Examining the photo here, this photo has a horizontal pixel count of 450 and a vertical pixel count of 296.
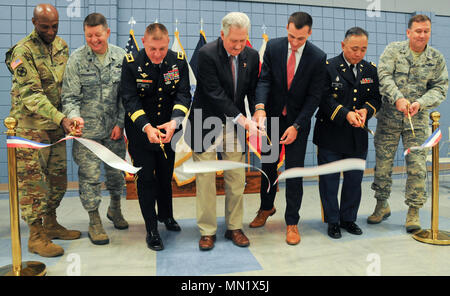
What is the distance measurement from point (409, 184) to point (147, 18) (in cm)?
376

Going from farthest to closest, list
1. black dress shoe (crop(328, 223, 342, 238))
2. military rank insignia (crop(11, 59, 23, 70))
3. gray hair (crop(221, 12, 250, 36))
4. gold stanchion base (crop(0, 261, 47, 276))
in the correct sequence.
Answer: black dress shoe (crop(328, 223, 342, 238))
military rank insignia (crop(11, 59, 23, 70))
gray hair (crop(221, 12, 250, 36))
gold stanchion base (crop(0, 261, 47, 276))

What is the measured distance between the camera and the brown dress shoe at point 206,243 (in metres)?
2.15


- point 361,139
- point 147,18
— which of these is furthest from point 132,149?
point 147,18

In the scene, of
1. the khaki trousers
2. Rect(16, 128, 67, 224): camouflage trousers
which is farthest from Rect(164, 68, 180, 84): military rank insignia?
Rect(16, 128, 67, 224): camouflage trousers

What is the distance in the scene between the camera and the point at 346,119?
2.38 meters

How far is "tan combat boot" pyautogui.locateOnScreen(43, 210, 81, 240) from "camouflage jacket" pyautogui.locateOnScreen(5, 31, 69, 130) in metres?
0.70

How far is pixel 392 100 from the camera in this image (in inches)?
96.3

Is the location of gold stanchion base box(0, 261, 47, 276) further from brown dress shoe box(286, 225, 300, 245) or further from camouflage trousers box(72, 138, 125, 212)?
brown dress shoe box(286, 225, 300, 245)

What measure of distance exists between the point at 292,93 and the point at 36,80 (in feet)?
5.54

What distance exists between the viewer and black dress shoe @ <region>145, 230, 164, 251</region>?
7.11ft

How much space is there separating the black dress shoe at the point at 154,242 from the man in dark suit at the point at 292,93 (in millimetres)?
876

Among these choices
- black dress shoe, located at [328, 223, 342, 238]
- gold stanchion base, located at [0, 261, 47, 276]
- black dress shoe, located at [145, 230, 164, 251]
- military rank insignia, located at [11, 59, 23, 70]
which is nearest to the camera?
gold stanchion base, located at [0, 261, 47, 276]

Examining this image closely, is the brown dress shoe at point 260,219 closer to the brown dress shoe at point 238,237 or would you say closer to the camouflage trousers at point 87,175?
the brown dress shoe at point 238,237

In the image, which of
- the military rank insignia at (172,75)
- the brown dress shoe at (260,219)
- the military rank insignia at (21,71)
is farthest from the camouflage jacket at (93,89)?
the brown dress shoe at (260,219)
